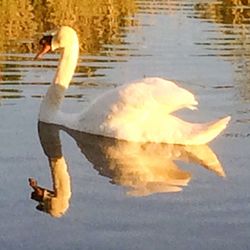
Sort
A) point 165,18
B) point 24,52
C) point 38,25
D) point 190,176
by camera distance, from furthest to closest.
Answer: point 165,18, point 38,25, point 24,52, point 190,176

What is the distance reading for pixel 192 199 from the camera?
8258 mm

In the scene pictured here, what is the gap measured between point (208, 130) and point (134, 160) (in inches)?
30.4

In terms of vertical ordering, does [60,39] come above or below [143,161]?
above

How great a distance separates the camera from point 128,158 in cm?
965

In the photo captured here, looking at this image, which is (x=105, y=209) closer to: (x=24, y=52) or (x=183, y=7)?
(x=24, y=52)

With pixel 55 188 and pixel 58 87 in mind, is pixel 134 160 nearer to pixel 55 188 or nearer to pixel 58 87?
pixel 55 188

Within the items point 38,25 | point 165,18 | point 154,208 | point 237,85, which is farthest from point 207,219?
point 165,18

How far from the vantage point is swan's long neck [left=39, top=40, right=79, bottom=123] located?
439 inches

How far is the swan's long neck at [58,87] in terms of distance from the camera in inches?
439

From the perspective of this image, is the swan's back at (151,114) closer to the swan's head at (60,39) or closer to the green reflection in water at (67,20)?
the swan's head at (60,39)

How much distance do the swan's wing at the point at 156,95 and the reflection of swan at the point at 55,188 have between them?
77cm

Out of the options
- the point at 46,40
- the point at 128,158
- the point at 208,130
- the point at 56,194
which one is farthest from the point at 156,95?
the point at 46,40

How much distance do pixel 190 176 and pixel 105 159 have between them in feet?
2.92

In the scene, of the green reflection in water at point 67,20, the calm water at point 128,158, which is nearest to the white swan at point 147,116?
the calm water at point 128,158
